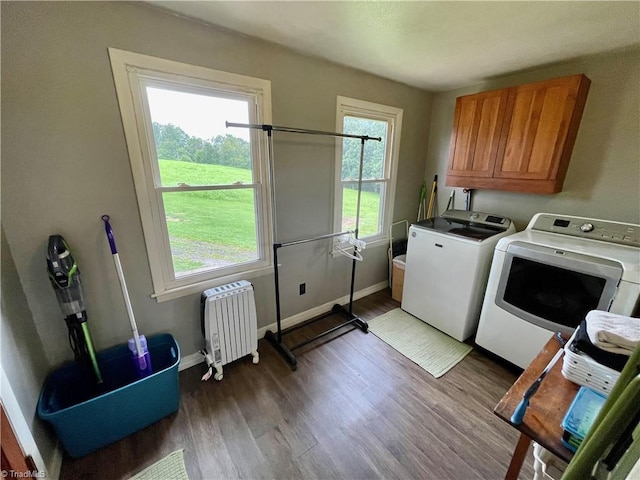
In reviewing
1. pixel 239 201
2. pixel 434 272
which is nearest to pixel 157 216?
pixel 239 201

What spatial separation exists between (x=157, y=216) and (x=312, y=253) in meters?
1.27

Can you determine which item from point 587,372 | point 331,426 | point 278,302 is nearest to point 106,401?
point 278,302

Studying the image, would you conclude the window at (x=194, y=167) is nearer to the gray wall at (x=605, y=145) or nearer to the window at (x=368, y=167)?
the window at (x=368, y=167)

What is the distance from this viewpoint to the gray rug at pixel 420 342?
2033 millimetres

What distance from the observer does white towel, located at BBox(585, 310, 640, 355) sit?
840 mm

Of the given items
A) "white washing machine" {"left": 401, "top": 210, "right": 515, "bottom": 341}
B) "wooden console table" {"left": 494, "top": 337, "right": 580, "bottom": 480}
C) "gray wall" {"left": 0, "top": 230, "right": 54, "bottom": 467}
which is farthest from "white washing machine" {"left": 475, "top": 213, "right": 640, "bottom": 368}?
"gray wall" {"left": 0, "top": 230, "right": 54, "bottom": 467}

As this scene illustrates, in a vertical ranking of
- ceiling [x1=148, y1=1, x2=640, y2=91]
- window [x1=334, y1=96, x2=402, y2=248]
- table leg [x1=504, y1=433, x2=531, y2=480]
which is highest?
ceiling [x1=148, y1=1, x2=640, y2=91]

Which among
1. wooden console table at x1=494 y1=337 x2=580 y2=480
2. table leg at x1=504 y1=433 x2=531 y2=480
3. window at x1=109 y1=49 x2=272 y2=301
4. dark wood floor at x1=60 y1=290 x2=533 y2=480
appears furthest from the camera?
window at x1=109 y1=49 x2=272 y2=301

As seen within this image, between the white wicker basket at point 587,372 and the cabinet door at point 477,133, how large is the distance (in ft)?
5.69

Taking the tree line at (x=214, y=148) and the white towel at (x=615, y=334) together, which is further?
the tree line at (x=214, y=148)

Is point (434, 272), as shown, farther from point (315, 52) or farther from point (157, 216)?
point (157, 216)

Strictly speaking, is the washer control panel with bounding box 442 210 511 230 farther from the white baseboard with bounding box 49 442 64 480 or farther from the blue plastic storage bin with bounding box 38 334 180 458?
the white baseboard with bounding box 49 442 64 480

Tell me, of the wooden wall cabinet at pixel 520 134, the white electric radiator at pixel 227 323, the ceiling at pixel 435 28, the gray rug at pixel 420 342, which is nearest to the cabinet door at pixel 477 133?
the wooden wall cabinet at pixel 520 134

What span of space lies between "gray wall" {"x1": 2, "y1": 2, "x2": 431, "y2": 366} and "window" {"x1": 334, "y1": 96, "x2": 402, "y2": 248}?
14.7 inches
